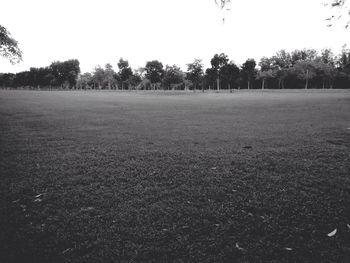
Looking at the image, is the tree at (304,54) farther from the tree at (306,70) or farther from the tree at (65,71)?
the tree at (65,71)

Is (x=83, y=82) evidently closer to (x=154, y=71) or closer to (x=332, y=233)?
(x=154, y=71)

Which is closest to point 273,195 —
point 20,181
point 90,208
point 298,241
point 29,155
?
point 298,241

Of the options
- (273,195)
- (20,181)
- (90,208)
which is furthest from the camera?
(20,181)

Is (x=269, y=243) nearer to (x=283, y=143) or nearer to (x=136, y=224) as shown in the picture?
(x=136, y=224)

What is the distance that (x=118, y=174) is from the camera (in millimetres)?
6711

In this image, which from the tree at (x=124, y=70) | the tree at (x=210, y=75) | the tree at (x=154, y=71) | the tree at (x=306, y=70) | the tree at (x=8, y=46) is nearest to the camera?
the tree at (x=8, y=46)

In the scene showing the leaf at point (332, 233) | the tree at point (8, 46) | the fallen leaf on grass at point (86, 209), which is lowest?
the leaf at point (332, 233)

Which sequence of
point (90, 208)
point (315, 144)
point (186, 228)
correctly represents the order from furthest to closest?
point (315, 144) → point (90, 208) → point (186, 228)

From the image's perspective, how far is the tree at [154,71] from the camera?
101463mm

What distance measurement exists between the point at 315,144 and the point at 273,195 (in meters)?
5.65

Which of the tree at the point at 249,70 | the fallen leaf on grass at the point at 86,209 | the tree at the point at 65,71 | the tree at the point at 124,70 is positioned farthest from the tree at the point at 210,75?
the fallen leaf on grass at the point at 86,209

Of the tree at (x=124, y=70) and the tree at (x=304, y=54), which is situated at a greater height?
the tree at (x=304, y=54)

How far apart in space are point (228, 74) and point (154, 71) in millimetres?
30768

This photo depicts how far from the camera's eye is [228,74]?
90.9 metres
